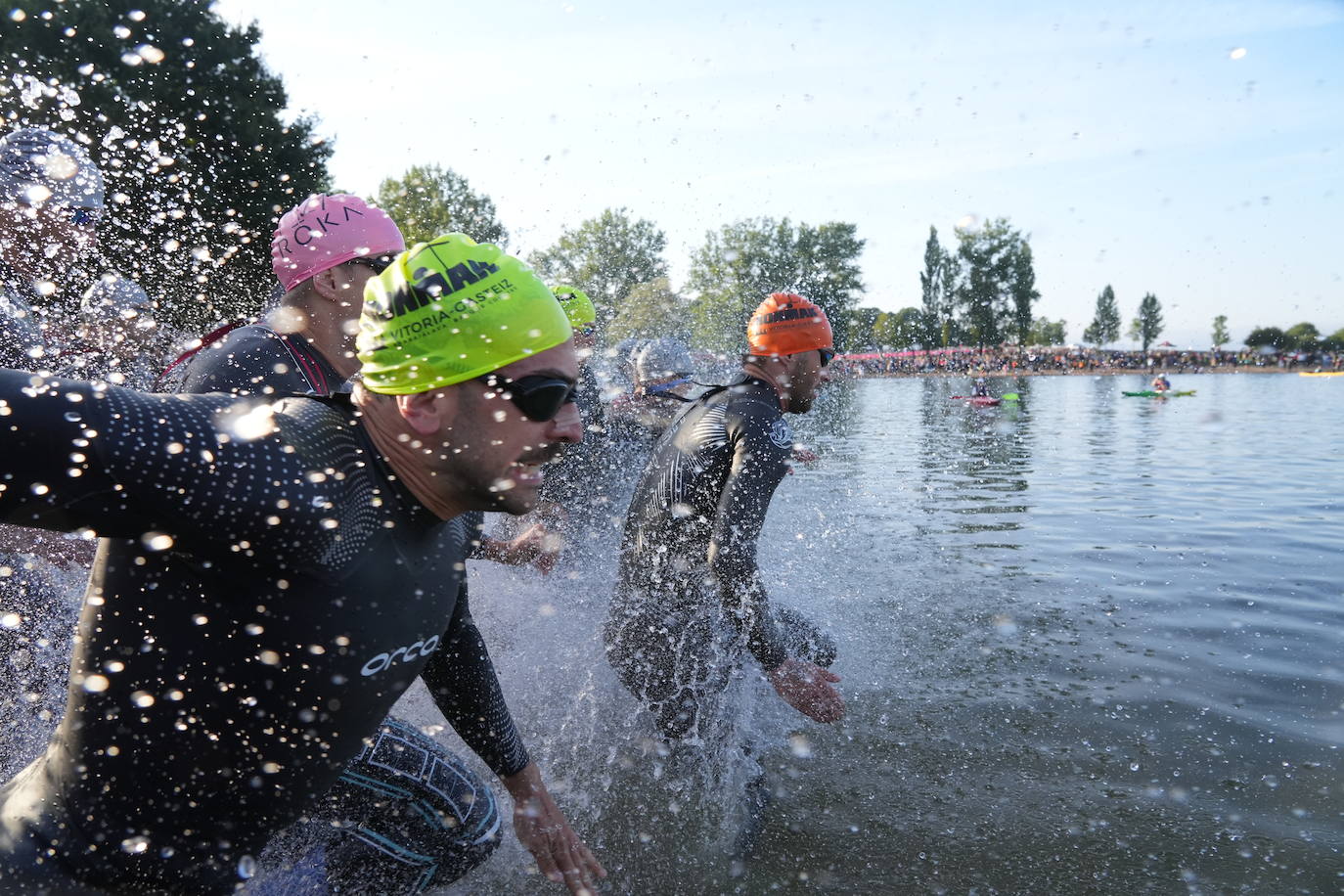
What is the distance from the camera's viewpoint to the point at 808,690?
137 inches

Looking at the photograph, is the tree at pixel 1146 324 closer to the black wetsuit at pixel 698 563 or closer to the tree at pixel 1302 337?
the tree at pixel 1302 337

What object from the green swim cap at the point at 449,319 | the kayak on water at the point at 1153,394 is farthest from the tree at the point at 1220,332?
the green swim cap at the point at 449,319

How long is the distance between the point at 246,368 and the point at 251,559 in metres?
1.89

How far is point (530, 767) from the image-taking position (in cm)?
259

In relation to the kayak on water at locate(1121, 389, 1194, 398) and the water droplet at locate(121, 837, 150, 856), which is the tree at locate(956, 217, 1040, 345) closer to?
the kayak on water at locate(1121, 389, 1194, 398)

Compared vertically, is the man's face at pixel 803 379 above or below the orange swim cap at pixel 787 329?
below

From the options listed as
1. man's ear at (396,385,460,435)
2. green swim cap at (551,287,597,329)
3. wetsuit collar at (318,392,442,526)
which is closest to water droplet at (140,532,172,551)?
wetsuit collar at (318,392,442,526)

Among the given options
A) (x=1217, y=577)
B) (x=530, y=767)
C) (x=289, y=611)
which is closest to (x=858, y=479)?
(x=1217, y=577)

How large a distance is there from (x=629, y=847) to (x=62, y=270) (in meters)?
3.57

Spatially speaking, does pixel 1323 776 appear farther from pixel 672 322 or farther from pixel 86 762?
pixel 672 322

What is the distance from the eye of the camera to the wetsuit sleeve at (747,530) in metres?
3.48

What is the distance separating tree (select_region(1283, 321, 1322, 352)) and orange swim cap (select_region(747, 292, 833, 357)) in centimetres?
12173

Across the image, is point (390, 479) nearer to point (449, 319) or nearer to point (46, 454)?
point (449, 319)

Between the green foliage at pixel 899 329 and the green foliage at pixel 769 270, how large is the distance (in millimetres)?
20034
